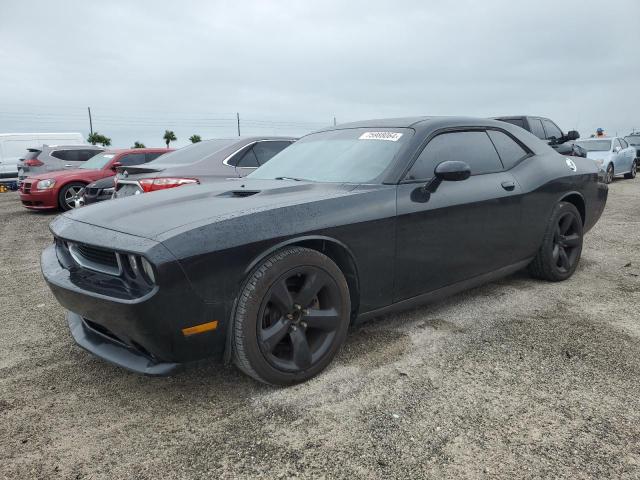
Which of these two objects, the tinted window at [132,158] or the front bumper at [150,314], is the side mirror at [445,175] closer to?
the front bumper at [150,314]

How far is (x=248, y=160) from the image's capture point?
20.5ft

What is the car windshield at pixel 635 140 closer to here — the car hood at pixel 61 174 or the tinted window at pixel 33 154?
the car hood at pixel 61 174

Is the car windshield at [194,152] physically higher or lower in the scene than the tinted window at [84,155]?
higher

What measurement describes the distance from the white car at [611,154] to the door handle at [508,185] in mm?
12601

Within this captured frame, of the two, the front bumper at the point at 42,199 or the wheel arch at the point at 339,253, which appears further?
the front bumper at the point at 42,199

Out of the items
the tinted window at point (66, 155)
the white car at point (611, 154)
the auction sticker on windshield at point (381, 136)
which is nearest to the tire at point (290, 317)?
the auction sticker on windshield at point (381, 136)

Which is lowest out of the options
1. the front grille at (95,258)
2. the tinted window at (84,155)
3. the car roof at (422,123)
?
A: the front grille at (95,258)

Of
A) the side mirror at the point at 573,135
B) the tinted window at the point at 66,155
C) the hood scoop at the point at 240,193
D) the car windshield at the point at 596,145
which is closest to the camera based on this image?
the hood scoop at the point at 240,193

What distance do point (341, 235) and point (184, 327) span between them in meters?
0.94

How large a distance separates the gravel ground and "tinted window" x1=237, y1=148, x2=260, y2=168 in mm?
3125

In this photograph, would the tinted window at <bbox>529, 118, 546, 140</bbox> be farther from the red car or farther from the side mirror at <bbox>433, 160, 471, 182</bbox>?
the side mirror at <bbox>433, 160, 471, 182</bbox>

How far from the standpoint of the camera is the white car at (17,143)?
16516mm

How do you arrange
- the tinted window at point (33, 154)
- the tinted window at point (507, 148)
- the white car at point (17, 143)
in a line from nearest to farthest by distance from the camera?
the tinted window at point (507, 148) < the tinted window at point (33, 154) < the white car at point (17, 143)

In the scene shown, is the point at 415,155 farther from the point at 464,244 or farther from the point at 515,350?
the point at 515,350
